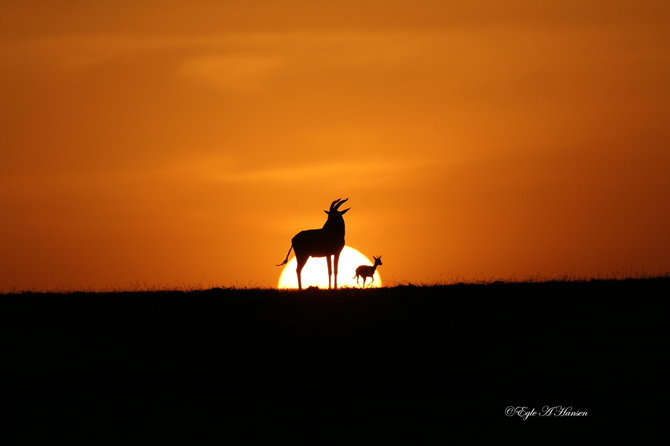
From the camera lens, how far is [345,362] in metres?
22.9

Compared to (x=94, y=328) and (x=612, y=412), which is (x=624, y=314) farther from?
(x=94, y=328)

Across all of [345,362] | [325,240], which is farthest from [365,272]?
[345,362]

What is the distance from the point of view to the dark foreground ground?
19641 mm

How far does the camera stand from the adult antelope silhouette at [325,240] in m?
33.3

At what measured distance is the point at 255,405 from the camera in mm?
20469

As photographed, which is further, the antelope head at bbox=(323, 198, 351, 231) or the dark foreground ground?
the antelope head at bbox=(323, 198, 351, 231)

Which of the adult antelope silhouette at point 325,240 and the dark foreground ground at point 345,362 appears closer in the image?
the dark foreground ground at point 345,362

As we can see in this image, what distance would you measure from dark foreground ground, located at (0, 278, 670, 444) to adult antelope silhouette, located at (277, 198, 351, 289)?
3.10m

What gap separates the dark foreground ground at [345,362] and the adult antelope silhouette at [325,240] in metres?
3.10

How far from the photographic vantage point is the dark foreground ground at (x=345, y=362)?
19.6 meters

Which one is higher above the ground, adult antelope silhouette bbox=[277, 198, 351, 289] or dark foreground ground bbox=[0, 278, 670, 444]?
adult antelope silhouette bbox=[277, 198, 351, 289]

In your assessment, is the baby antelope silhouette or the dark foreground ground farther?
the baby antelope silhouette

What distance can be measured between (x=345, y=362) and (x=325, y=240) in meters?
10.9

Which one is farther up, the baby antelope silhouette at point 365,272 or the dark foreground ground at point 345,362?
the baby antelope silhouette at point 365,272
